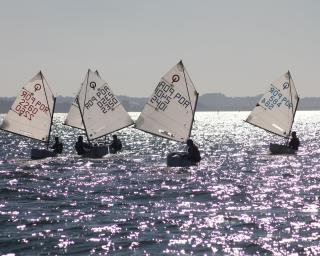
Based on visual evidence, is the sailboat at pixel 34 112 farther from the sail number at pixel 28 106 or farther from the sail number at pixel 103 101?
the sail number at pixel 103 101

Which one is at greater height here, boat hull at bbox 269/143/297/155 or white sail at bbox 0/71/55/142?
white sail at bbox 0/71/55/142

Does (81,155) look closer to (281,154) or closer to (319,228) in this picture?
(281,154)

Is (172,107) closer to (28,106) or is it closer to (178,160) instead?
(178,160)

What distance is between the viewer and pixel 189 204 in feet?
86.7

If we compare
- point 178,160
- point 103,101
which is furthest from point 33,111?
point 178,160

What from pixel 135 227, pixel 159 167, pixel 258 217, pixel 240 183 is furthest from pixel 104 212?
pixel 159 167

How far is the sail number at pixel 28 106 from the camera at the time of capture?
4897cm

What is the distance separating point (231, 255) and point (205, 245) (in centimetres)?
135

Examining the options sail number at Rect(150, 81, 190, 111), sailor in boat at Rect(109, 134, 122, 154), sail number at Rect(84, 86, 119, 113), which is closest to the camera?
sail number at Rect(150, 81, 190, 111)

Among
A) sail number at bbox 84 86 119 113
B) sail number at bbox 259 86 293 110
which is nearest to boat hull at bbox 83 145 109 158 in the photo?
sail number at bbox 84 86 119 113

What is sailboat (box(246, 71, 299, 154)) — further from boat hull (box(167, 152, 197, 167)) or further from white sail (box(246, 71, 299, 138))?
boat hull (box(167, 152, 197, 167))

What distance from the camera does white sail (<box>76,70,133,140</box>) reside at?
50.3 m

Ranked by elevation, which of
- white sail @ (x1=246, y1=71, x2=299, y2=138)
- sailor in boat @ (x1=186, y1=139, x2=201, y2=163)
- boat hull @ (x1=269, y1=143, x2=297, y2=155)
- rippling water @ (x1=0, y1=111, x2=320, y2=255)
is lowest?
rippling water @ (x1=0, y1=111, x2=320, y2=255)

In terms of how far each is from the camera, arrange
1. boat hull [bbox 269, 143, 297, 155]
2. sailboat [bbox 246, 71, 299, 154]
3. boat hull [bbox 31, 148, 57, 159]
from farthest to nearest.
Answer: sailboat [bbox 246, 71, 299, 154]
boat hull [bbox 269, 143, 297, 155]
boat hull [bbox 31, 148, 57, 159]
